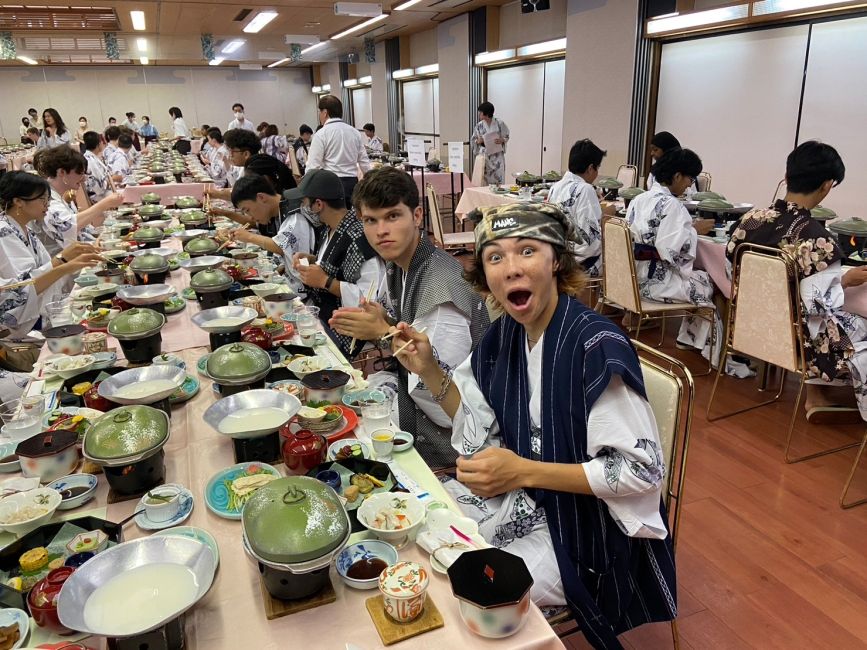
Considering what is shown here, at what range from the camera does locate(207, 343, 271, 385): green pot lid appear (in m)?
1.66

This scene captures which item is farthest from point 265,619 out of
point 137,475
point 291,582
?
point 137,475

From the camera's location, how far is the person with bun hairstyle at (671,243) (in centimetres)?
379

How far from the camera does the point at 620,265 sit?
365 centimetres

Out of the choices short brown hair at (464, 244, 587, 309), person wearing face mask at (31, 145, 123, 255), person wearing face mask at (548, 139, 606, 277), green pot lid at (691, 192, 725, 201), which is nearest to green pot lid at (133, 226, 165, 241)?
person wearing face mask at (31, 145, 123, 255)

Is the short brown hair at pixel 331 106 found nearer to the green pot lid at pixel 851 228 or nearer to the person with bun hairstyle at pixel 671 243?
the person with bun hairstyle at pixel 671 243

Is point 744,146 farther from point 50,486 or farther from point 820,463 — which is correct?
point 50,486

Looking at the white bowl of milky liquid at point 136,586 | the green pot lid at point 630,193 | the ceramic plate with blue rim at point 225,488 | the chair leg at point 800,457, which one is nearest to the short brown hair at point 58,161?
the ceramic plate with blue rim at point 225,488

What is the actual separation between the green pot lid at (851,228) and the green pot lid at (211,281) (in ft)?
10.6

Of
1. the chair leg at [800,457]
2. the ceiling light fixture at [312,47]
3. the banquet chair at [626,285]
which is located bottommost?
the chair leg at [800,457]

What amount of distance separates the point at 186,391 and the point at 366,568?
3.38ft

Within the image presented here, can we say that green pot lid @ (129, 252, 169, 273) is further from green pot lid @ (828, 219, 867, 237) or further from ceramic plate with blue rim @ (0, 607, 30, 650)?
green pot lid @ (828, 219, 867, 237)

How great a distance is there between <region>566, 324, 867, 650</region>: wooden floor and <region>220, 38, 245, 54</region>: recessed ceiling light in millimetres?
14866

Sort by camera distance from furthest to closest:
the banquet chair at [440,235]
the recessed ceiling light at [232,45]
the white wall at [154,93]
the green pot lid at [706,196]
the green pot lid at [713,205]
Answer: the white wall at [154,93], the recessed ceiling light at [232,45], the banquet chair at [440,235], the green pot lid at [706,196], the green pot lid at [713,205]

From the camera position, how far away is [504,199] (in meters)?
6.14
